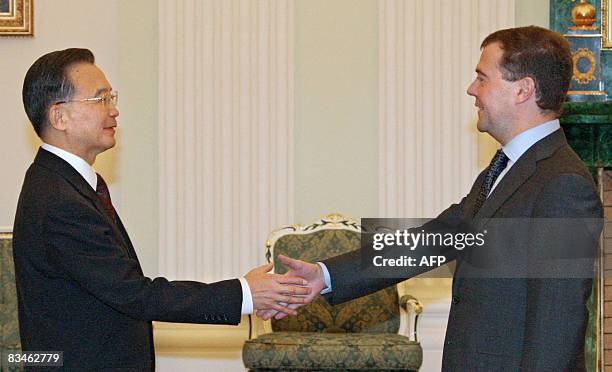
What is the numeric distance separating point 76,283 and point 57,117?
584 mm

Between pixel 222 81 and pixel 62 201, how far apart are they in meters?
2.99

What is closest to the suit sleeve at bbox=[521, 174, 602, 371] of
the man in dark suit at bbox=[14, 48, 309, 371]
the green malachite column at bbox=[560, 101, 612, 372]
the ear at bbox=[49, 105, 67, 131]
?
the man in dark suit at bbox=[14, 48, 309, 371]

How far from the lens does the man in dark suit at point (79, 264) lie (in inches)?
116

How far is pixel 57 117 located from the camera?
323 cm

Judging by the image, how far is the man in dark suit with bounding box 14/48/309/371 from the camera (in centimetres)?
296

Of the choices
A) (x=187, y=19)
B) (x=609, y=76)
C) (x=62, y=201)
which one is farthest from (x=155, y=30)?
(x=62, y=201)

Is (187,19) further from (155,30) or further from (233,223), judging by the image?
(233,223)

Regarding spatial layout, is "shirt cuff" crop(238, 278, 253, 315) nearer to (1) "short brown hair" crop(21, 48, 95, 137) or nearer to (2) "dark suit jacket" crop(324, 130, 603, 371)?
(2) "dark suit jacket" crop(324, 130, 603, 371)

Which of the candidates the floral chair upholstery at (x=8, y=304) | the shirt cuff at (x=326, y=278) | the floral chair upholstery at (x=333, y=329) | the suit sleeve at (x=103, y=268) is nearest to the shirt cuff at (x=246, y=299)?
the suit sleeve at (x=103, y=268)

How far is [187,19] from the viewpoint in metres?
5.90

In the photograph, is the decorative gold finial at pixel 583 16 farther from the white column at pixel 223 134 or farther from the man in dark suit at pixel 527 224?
the man in dark suit at pixel 527 224

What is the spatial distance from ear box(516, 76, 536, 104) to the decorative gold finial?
9.41ft

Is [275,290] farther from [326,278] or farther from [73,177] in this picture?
[73,177]

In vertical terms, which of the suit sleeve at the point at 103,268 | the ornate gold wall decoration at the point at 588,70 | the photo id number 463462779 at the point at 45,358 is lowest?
the photo id number 463462779 at the point at 45,358
